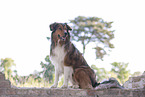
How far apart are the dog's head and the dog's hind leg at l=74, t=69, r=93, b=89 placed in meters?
0.85

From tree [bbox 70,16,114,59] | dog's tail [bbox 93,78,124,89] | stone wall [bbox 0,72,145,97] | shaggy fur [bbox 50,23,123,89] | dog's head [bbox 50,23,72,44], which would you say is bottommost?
stone wall [bbox 0,72,145,97]

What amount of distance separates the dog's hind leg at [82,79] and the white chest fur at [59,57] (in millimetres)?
→ 404

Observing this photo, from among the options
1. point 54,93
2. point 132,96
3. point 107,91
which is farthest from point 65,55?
point 132,96

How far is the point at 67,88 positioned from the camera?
466 cm

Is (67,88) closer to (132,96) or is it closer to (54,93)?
(54,93)

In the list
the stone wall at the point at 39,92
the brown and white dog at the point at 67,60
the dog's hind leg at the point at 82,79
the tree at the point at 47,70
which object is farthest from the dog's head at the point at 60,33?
the tree at the point at 47,70

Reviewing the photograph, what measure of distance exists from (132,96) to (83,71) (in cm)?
132

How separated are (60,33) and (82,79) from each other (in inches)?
49.2

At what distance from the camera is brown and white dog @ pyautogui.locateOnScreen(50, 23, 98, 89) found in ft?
15.6

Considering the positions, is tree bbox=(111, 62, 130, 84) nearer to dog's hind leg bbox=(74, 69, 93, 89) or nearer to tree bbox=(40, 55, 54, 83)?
tree bbox=(40, 55, 54, 83)

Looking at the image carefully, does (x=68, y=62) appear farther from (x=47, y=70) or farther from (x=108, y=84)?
(x=47, y=70)

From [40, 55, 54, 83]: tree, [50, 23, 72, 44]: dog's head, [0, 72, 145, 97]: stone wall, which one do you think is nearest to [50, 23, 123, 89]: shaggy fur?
[50, 23, 72, 44]: dog's head

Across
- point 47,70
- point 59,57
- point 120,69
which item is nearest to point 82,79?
point 59,57

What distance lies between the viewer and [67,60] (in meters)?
4.72
